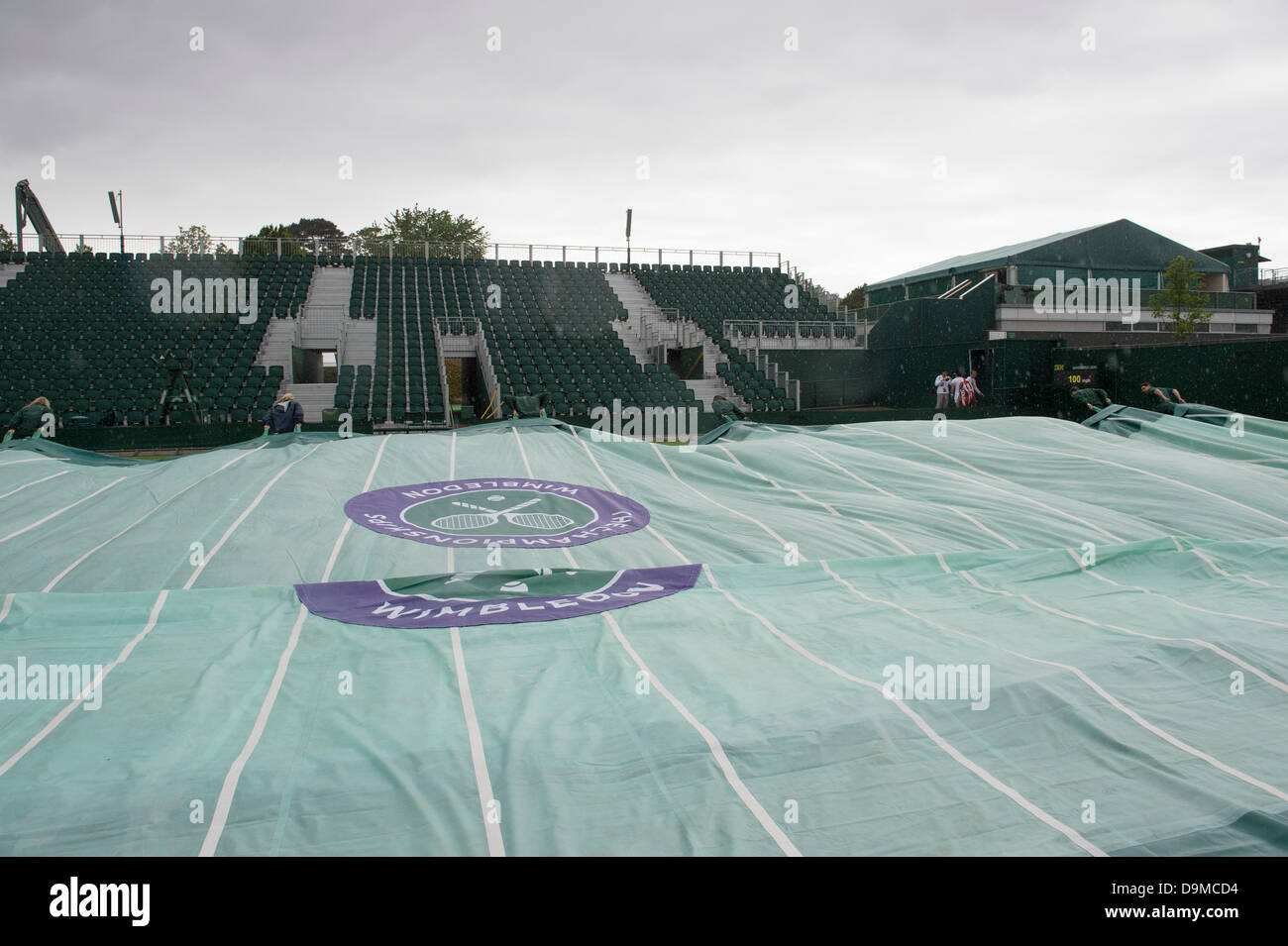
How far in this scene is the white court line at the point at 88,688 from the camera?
2504 mm

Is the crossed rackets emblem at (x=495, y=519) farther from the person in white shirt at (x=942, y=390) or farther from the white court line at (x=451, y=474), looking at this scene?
the person in white shirt at (x=942, y=390)

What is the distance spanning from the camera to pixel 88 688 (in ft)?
9.87

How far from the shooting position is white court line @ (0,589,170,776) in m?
2.50

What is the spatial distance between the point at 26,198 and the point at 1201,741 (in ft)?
140

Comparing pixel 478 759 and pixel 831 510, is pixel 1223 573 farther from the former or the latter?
pixel 478 759

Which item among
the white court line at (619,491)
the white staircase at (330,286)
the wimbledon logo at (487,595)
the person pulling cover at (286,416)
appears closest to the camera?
the wimbledon logo at (487,595)

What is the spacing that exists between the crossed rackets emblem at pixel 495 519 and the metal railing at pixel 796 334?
2092 centimetres

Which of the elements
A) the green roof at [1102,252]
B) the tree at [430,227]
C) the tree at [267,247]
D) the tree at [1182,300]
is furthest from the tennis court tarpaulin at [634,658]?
the tree at [430,227]

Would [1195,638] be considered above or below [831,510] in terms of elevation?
below

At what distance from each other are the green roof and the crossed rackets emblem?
3566 cm

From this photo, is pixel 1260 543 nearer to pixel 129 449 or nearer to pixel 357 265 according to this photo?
pixel 129 449

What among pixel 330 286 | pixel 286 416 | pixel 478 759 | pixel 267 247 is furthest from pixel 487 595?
pixel 267 247

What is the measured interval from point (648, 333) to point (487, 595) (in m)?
21.9

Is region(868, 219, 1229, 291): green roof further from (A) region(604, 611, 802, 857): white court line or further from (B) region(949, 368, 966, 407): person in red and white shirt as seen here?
(A) region(604, 611, 802, 857): white court line
